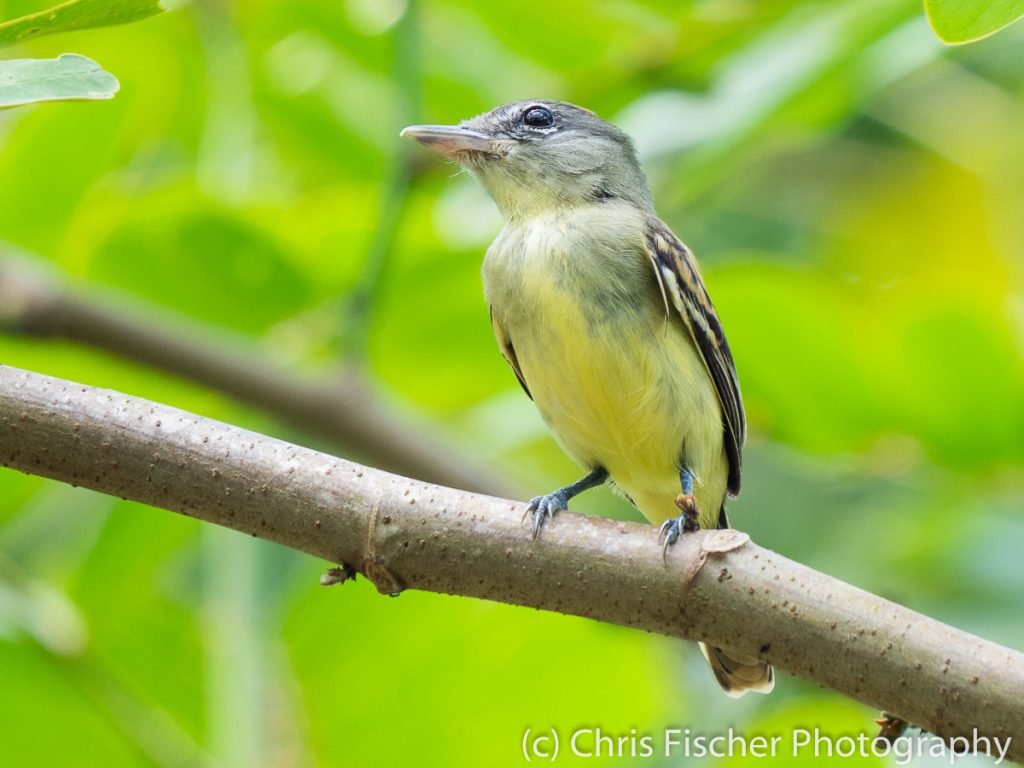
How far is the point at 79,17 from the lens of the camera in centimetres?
190

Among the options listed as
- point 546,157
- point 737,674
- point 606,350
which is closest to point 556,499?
point 606,350

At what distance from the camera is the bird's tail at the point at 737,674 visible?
3736 mm

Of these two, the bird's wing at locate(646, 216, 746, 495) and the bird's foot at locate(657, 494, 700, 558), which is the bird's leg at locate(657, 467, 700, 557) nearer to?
the bird's foot at locate(657, 494, 700, 558)

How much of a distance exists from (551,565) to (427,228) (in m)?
2.11

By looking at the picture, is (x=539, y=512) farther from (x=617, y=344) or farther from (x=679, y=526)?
(x=617, y=344)

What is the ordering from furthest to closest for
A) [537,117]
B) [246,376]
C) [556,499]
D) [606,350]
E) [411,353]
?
[411,353]
[537,117]
[246,376]
[606,350]
[556,499]

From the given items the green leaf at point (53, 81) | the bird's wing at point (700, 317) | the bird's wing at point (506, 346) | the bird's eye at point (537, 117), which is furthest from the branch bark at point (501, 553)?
the bird's eye at point (537, 117)

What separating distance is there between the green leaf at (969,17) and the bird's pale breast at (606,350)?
5.96 feet

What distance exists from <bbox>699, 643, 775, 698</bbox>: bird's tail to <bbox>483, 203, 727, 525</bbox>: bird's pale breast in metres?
0.50

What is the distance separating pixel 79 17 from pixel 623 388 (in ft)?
6.80

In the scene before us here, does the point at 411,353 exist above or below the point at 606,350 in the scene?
below

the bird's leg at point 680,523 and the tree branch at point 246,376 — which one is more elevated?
the bird's leg at point 680,523

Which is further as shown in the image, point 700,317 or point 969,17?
point 700,317

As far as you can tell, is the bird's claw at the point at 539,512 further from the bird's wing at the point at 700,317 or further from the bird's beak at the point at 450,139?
the bird's beak at the point at 450,139
